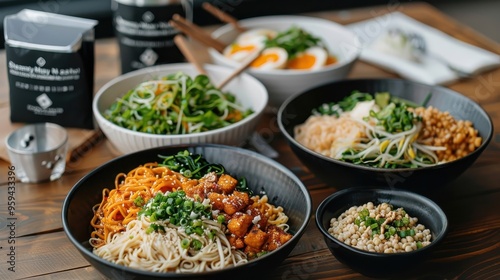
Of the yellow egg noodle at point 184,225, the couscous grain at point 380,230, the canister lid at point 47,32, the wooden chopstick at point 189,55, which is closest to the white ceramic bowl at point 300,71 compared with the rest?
the wooden chopstick at point 189,55

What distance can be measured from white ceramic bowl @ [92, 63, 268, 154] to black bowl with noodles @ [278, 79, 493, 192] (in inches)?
5.5

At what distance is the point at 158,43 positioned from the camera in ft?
8.52

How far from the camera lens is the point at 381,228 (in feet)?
5.59

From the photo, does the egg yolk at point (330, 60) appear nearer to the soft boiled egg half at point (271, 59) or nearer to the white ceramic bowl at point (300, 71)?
the white ceramic bowl at point (300, 71)

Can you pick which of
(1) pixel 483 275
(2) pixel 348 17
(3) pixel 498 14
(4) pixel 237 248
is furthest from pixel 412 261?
(3) pixel 498 14

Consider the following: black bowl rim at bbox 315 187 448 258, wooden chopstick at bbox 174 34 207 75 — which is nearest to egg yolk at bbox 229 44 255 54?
wooden chopstick at bbox 174 34 207 75

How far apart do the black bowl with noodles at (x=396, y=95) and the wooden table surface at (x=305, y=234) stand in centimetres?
14

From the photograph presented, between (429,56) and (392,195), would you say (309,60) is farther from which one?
(392,195)

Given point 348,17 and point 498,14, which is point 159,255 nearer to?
point 348,17

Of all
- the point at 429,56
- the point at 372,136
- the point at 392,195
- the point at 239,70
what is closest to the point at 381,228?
the point at 392,195

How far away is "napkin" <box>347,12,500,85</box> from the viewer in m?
2.86

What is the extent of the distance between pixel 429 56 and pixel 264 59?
0.88 metres

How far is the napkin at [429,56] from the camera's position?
286 centimetres

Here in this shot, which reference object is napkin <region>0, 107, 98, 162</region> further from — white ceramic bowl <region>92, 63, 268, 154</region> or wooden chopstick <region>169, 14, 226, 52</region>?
wooden chopstick <region>169, 14, 226, 52</region>
